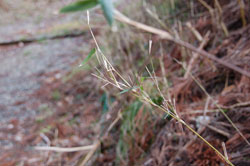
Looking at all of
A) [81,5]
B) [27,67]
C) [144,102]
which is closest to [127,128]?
[144,102]

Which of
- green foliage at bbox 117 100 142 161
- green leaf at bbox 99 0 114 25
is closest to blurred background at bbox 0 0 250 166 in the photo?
green foliage at bbox 117 100 142 161

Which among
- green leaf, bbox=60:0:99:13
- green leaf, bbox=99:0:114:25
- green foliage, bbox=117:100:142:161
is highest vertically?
green leaf, bbox=60:0:99:13

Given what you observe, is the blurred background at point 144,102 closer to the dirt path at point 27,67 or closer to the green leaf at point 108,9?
the dirt path at point 27,67

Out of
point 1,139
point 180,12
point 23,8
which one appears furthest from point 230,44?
point 23,8

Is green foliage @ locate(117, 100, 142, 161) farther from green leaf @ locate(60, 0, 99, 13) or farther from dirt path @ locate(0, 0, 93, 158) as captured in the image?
dirt path @ locate(0, 0, 93, 158)

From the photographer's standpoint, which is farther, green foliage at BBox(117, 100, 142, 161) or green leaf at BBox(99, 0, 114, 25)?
green foliage at BBox(117, 100, 142, 161)

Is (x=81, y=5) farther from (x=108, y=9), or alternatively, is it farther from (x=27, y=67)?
(x=27, y=67)

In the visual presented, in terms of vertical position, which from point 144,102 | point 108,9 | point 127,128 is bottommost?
point 127,128

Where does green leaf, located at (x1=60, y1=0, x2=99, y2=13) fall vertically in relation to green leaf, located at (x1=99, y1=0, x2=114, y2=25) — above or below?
above
